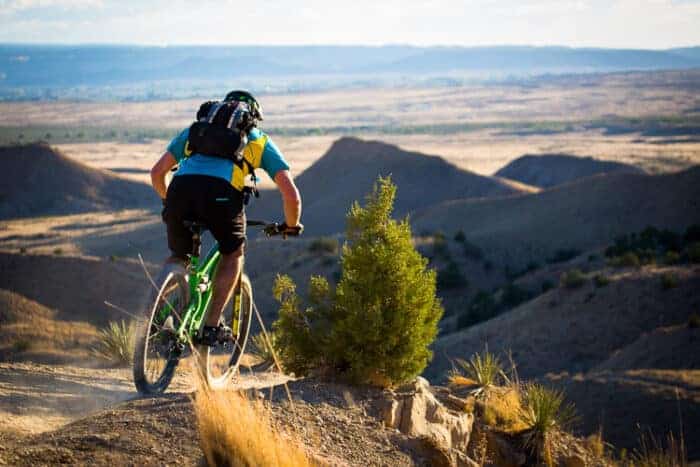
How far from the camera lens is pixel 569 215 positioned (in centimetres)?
3394

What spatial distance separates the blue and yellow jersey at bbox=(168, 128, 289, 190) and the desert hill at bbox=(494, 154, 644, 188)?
164ft

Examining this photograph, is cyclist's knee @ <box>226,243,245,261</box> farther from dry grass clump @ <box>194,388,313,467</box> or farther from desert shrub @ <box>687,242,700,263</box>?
desert shrub @ <box>687,242,700,263</box>

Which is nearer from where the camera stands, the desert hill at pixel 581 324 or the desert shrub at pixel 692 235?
the desert hill at pixel 581 324

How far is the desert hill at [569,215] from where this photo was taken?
101 ft

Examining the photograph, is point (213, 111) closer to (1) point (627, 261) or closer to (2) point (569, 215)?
(1) point (627, 261)

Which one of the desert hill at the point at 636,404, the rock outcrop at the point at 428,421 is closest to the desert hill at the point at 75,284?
the desert hill at the point at 636,404

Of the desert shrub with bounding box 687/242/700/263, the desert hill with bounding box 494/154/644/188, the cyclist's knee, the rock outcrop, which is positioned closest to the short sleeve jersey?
the cyclist's knee

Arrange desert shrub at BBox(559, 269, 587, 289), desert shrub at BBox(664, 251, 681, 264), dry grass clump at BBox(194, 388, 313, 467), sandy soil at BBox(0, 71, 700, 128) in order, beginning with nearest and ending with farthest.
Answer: dry grass clump at BBox(194, 388, 313, 467) → desert shrub at BBox(559, 269, 587, 289) → desert shrub at BBox(664, 251, 681, 264) → sandy soil at BBox(0, 71, 700, 128)

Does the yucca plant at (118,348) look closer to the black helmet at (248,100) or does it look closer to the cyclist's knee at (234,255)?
the cyclist's knee at (234,255)

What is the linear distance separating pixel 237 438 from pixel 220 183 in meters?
1.82

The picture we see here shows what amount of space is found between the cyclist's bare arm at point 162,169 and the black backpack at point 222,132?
0.40m

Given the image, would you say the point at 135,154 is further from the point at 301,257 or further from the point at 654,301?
the point at 654,301

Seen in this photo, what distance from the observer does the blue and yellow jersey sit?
5.57 m

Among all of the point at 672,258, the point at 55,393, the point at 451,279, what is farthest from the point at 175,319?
the point at 451,279
